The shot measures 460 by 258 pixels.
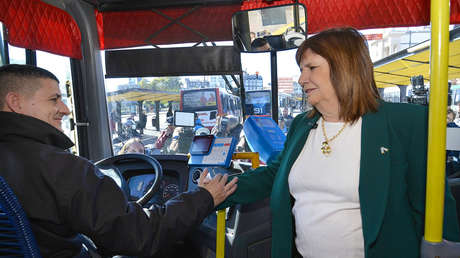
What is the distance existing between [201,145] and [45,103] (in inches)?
31.4

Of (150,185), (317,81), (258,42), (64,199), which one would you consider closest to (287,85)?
(258,42)

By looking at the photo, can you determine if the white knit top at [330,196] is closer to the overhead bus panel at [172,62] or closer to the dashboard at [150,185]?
the dashboard at [150,185]

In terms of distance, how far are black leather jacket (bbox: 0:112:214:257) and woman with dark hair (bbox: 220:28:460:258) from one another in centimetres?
48

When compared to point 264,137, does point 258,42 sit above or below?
above

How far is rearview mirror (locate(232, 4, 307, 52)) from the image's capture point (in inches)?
91.6

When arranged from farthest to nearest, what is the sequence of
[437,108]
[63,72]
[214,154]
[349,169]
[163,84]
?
[163,84]
[63,72]
[214,154]
[349,169]
[437,108]

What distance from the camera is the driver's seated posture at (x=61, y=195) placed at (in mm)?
916

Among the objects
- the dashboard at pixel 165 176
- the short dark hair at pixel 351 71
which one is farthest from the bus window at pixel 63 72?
the short dark hair at pixel 351 71

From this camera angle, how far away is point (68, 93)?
2680 mm

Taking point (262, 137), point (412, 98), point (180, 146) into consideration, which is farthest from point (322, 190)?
point (180, 146)

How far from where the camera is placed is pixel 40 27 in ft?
7.52

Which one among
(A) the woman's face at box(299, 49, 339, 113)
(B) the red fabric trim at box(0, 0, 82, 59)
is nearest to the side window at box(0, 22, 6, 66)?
(B) the red fabric trim at box(0, 0, 82, 59)

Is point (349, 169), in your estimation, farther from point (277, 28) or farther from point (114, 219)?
point (277, 28)

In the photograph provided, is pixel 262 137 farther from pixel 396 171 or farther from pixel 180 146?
pixel 396 171
